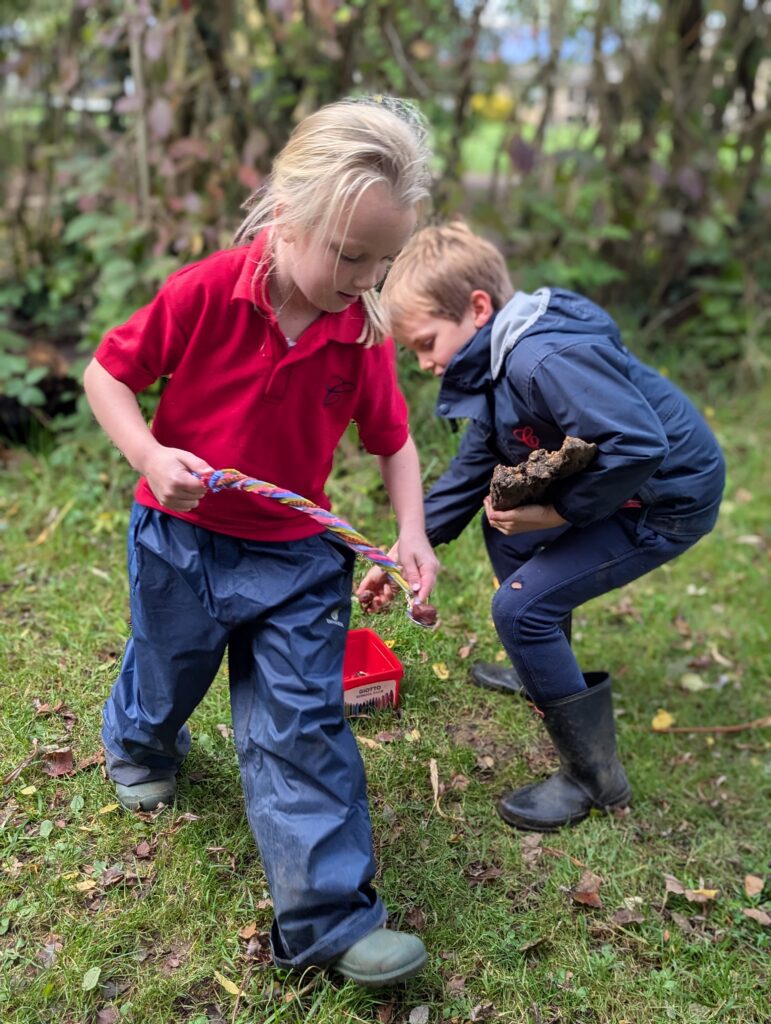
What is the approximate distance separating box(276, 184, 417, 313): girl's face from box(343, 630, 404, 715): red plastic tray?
1.14 metres

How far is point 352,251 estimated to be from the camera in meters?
1.83

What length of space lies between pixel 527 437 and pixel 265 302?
83 centimetres

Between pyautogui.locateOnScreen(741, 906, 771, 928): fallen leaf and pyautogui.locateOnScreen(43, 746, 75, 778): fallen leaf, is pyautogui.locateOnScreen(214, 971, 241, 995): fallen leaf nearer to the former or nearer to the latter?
pyautogui.locateOnScreen(43, 746, 75, 778): fallen leaf

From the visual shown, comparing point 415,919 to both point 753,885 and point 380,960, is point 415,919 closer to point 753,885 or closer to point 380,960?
point 380,960

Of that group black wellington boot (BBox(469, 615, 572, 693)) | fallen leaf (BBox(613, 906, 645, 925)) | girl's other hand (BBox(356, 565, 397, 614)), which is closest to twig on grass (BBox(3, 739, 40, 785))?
girl's other hand (BBox(356, 565, 397, 614))

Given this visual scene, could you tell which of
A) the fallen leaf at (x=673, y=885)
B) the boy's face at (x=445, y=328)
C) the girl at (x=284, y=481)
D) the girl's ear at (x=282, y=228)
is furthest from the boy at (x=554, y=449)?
the girl's ear at (x=282, y=228)

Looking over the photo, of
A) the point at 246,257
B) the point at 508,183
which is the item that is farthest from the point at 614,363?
the point at 508,183

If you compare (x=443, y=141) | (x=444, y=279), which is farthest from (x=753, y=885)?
(x=443, y=141)

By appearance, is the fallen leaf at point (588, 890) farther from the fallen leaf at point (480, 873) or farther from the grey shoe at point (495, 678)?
the grey shoe at point (495, 678)

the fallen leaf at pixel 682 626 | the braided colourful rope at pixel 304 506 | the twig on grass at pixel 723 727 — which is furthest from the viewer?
the fallen leaf at pixel 682 626

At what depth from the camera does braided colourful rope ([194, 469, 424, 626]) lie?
6.25 ft

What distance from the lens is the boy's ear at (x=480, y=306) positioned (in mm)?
2541

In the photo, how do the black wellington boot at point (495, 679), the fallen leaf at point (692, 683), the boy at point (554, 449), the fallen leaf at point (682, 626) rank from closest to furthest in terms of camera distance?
1. the boy at point (554, 449)
2. the black wellington boot at point (495, 679)
3. the fallen leaf at point (692, 683)
4. the fallen leaf at point (682, 626)

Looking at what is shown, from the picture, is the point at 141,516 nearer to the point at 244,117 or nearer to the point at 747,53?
the point at 244,117
